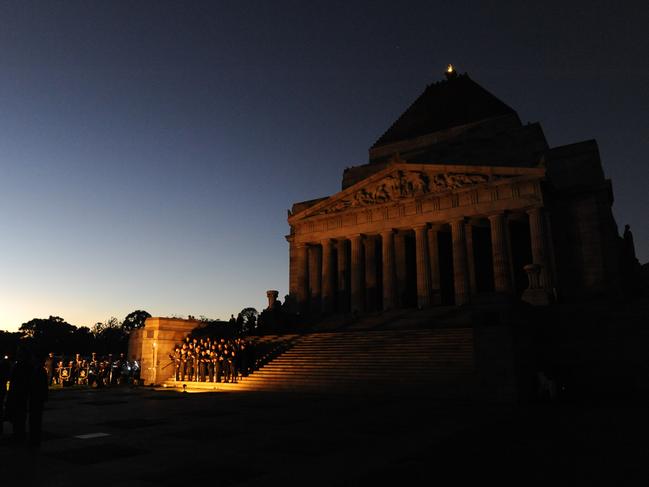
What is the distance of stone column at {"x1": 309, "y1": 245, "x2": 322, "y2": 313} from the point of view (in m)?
42.3

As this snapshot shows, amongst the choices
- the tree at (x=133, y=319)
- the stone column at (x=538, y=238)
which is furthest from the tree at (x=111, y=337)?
the stone column at (x=538, y=238)

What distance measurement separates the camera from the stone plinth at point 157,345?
30344 millimetres

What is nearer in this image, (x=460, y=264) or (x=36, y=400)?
(x=36, y=400)

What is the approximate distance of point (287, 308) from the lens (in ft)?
146

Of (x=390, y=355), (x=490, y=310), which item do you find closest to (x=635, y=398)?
(x=490, y=310)

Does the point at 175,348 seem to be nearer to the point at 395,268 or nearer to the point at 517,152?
the point at 395,268

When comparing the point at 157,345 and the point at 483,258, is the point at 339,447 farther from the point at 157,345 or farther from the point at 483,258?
the point at 483,258

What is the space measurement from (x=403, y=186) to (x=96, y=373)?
→ 2544 centimetres

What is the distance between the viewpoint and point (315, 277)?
142 feet

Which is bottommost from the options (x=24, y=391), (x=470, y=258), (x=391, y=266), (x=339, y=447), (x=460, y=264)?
(x=339, y=447)

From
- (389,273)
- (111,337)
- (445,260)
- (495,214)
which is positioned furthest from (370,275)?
(111,337)

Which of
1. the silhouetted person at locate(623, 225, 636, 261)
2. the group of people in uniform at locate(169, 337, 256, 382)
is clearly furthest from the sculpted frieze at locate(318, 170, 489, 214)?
the group of people in uniform at locate(169, 337, 256, 382)

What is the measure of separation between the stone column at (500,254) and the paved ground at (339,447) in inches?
754

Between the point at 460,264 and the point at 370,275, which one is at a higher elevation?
the point at 460,264
